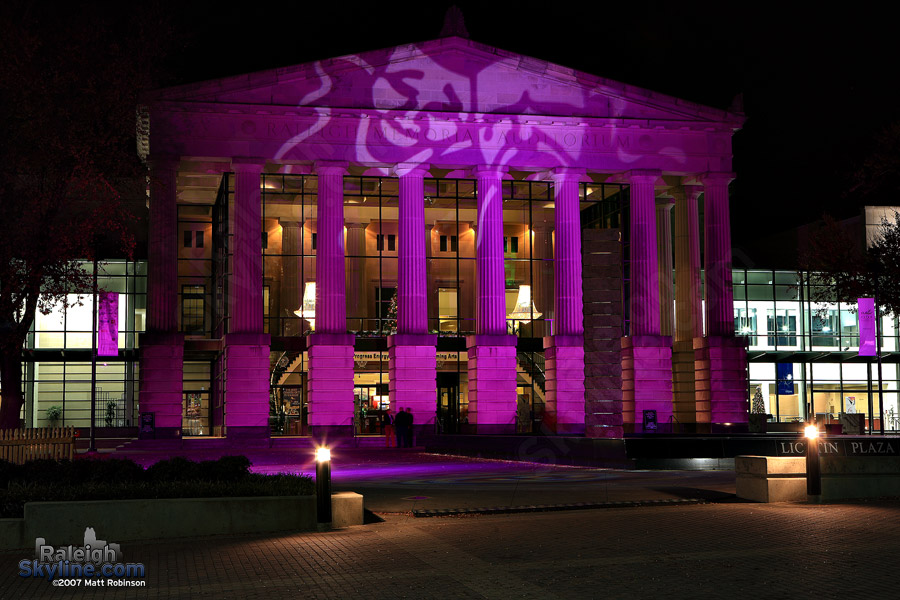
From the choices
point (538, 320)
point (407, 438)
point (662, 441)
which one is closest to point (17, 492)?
point (662, 441)

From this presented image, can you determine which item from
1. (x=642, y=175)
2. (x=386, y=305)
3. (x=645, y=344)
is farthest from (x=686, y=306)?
(x=386, y=305)

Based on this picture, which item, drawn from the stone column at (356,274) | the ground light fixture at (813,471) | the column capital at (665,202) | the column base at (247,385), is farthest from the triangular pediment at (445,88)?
the ground light fixture at (813,471)

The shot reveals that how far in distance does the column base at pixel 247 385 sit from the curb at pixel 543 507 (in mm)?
31752

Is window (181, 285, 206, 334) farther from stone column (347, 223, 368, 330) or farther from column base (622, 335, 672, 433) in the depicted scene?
column base (622, 335, 672, 433)

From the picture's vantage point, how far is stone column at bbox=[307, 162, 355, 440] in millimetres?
50125

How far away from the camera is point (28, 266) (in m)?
23.3

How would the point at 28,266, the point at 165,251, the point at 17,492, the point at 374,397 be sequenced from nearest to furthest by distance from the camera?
the point at 17,492 → the point at 28,266 → the point at 165,251 → the point at 374,397

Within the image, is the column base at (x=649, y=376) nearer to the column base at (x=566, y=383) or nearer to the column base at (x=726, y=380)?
the column base at (x=726, y=380)

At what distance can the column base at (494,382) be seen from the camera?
51.7 m

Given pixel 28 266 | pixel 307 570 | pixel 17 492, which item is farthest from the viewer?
pixel 28 266

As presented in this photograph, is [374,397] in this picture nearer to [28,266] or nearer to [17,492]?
[28,266]

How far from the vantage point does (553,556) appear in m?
13.4

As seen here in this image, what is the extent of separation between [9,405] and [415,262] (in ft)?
92.1

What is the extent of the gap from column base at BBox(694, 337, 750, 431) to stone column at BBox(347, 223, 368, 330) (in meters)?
18.4
